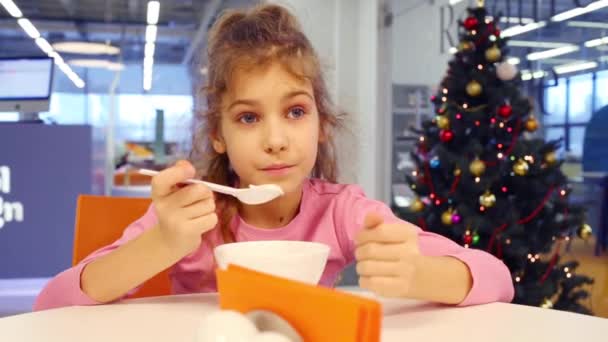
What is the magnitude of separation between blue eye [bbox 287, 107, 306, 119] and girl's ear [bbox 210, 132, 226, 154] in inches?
6.6

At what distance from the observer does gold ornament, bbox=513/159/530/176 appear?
234 cm

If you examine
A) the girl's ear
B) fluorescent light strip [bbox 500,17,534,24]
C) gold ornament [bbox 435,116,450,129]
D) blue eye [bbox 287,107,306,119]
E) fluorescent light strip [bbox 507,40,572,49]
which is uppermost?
fluorescent light strip [bbox 500,17,534,24]

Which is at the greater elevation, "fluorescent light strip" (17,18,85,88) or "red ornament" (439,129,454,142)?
"fluorescent light strip" (17,18,85,88)

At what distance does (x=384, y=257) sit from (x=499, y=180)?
1925mm

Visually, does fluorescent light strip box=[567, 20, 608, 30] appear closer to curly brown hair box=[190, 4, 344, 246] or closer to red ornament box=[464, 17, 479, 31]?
red ornament box=[464, 17, 479, 31]

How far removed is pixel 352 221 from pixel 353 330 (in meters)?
0.68

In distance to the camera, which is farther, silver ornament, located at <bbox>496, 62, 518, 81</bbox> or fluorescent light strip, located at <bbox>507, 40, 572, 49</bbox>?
fluorescent light strip, located at <bbox>507, 40, 572, 49</bbox>

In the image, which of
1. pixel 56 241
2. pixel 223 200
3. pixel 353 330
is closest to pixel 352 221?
pixel 223 200

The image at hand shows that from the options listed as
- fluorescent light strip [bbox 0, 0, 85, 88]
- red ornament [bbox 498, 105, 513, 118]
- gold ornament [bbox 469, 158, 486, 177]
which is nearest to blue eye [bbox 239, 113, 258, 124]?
gold ornament [bbox 469, 158, 486, 177]

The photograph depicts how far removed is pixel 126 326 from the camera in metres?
0.65

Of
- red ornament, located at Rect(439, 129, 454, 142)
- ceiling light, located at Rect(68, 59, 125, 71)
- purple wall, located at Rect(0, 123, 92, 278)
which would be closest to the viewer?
red ornament, located at Rect(439, 129, 454, 142)

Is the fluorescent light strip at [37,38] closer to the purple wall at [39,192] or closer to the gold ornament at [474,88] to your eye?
the purple wall at [39,192]

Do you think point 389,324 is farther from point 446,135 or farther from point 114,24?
point 114,24

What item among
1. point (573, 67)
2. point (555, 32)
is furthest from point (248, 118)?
point (555, 32)
